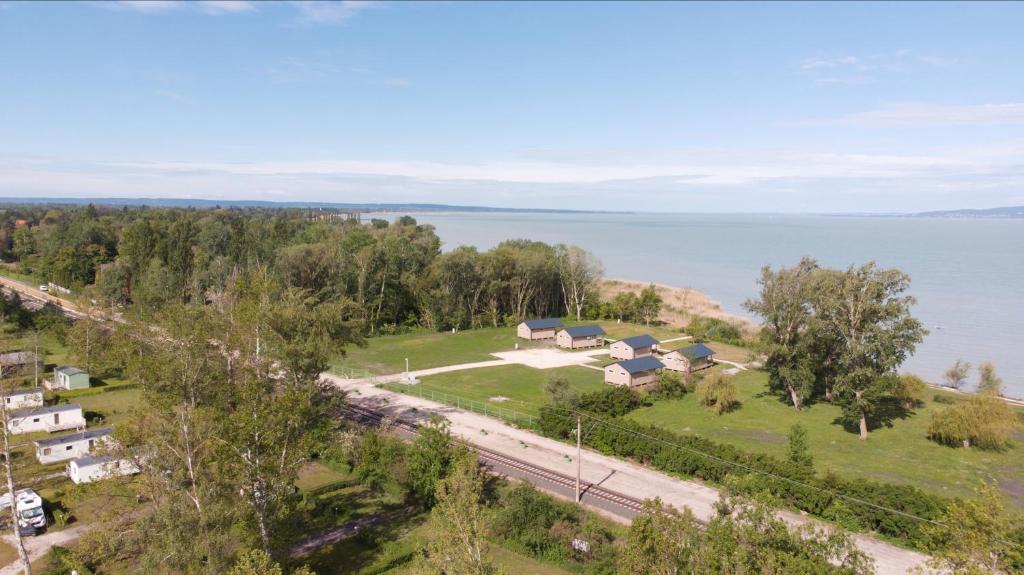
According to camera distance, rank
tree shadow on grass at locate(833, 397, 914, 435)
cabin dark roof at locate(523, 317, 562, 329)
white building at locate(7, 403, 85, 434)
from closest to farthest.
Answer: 1. white building at locate(7, 403, 85, 434)
2. tree shadow on grass at locate(833, 397, 914, 435)
3. cabin dark roof at locate(523, 317, 562, 329)

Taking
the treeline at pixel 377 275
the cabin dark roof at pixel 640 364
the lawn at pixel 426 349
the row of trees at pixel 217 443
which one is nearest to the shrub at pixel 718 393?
the cabin dark roof at pixel 640 364

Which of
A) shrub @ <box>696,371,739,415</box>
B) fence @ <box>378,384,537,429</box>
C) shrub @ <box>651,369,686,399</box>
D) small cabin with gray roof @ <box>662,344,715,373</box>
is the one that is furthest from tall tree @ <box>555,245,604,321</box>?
shrub @ <box>696,371,739,415</box>

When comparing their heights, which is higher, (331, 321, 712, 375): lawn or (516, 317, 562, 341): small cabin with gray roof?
(516, 317, 562, 341): small cabin with gray roof

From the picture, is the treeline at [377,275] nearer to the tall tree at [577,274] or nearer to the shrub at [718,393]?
the tall tree at [577,274]

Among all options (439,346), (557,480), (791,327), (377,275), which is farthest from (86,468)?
(791,327)

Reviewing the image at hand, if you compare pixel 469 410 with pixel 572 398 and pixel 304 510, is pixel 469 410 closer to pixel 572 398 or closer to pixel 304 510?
pixel 572 398

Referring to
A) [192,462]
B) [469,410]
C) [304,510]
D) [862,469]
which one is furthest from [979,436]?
[192,462]

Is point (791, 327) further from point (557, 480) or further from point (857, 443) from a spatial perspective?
point (557, 480)

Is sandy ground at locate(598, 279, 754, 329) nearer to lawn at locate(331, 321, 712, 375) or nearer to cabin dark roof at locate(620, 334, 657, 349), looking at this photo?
lawn at locate(331, 321, 712, 375)
